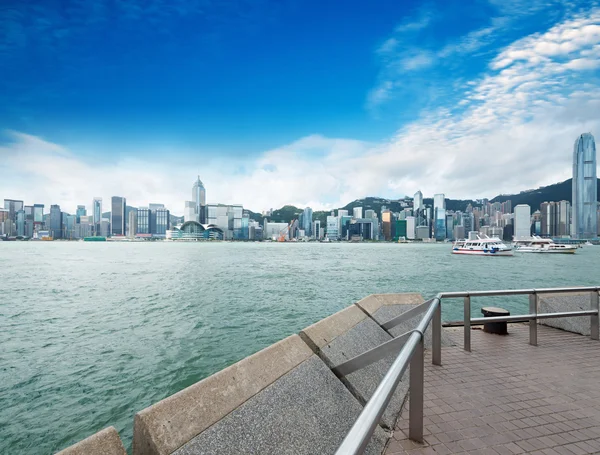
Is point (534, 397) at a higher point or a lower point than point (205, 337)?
higher

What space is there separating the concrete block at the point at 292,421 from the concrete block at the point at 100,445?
41 centimetres

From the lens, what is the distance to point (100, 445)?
2191 mm

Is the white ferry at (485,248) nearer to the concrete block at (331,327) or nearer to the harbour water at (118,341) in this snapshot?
the harbour water at (118,341)

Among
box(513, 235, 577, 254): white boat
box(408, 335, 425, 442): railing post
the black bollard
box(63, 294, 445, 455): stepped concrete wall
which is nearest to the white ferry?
box(513, 235, 577, 254): white boat

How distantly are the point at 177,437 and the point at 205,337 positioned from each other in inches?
461

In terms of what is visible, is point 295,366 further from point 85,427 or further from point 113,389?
point 113,389

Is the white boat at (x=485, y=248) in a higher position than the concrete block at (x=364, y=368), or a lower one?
lower

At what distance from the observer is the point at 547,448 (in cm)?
318

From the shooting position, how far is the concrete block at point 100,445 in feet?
6.88

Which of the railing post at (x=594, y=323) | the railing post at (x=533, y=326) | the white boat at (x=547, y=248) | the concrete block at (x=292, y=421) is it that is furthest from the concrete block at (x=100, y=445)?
the white boat at (x=547, y=248)

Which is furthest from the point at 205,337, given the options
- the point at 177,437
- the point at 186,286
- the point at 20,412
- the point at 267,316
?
the point at 186,286

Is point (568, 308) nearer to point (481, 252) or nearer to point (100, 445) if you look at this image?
point (100, 445)

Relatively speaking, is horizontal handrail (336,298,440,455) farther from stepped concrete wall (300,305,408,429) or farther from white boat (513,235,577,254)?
white boat (513,235,577,254)

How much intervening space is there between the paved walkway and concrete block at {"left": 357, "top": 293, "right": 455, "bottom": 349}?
1.73 ft
